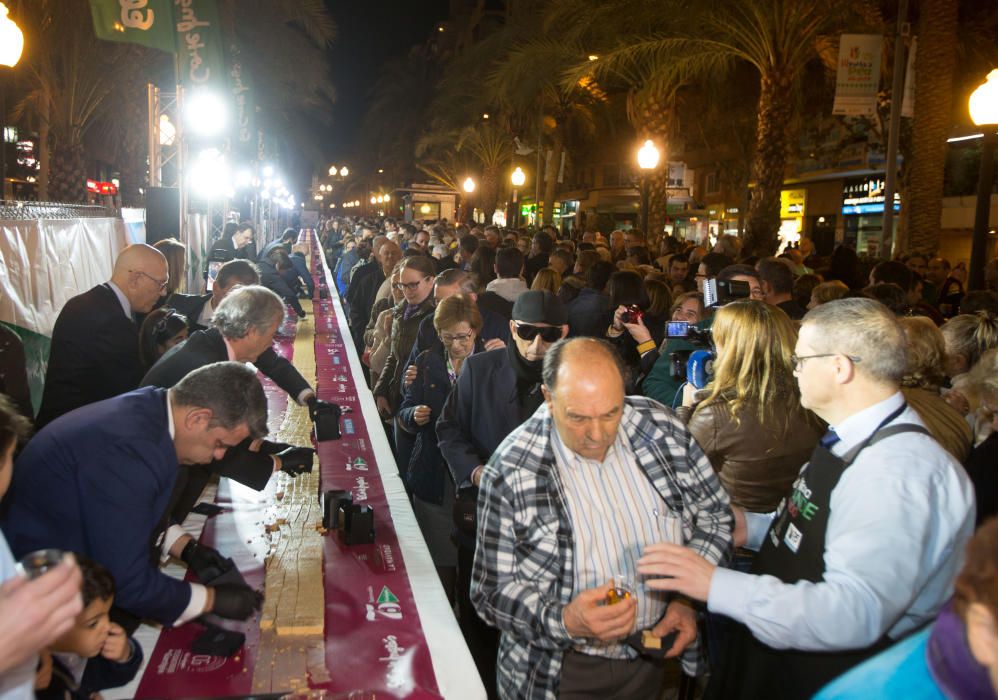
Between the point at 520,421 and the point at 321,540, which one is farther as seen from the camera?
the point at 520,421

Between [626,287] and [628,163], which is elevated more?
[628,163]

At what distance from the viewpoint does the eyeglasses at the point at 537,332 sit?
432cm

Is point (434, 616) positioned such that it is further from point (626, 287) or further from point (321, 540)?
point (626, 287)

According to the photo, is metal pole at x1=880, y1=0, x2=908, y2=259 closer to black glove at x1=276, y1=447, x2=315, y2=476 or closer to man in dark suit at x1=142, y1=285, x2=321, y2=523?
man in dark suit at x1=142, y1=285, x2=321, y2=523

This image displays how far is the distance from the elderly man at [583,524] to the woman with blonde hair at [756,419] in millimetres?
598

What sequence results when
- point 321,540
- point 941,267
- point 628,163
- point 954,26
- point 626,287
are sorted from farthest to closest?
point 628,163 → point 954,26 → point 941,267 → point 626,287 → point 321,540

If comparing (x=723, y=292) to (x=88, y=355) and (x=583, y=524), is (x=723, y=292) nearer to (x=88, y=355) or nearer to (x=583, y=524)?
(x=583, y=524)

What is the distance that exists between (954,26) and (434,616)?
1380cm

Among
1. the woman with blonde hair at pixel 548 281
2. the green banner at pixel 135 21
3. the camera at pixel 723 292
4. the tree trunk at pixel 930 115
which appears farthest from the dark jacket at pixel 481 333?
the tree trunk at pixel 930 115

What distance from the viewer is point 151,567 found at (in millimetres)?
2848

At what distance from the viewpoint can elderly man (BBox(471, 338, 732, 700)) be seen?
277cm

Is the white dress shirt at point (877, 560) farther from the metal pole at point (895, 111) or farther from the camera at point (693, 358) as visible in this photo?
the metal pole at point (895, 111)

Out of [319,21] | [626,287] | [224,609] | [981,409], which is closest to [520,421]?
[224,609]

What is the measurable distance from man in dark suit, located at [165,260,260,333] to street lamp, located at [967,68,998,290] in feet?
24.0
